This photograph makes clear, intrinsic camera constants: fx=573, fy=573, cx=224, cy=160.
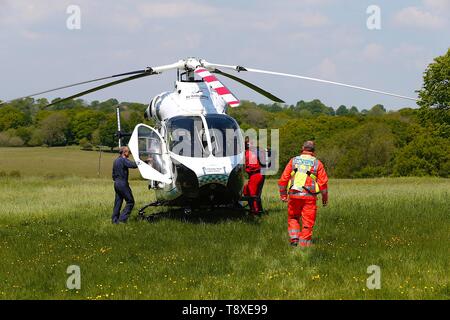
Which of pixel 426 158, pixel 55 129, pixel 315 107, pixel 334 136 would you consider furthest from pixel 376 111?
pixel 55 129

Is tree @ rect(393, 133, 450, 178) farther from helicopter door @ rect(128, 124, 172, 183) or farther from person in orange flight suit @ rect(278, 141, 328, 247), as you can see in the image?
person in orange flight suit @ rect(278, 141, 328, 247)

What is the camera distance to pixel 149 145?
14.4 m

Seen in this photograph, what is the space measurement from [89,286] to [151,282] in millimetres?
891

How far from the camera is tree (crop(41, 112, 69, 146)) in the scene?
78.9 metres

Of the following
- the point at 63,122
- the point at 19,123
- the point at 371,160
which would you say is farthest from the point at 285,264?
the point at 19,123

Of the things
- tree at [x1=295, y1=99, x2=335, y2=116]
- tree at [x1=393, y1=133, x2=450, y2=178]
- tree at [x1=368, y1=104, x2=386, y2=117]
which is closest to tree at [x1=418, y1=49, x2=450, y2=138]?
tree at [x1=393, y1=133, x2=450, y2=178]

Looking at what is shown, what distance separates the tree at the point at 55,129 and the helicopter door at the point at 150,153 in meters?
66.5

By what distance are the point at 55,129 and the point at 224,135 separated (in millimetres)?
72036

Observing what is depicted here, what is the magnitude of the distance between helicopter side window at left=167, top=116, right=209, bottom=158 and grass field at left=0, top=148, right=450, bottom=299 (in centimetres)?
174

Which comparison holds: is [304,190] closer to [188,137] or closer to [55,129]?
[188,137]

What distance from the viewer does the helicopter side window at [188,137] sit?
13.1 meters

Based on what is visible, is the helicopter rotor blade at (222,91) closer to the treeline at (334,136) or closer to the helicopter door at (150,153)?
the helicopter door at (150,153)

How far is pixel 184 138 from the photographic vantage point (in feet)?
43.9
